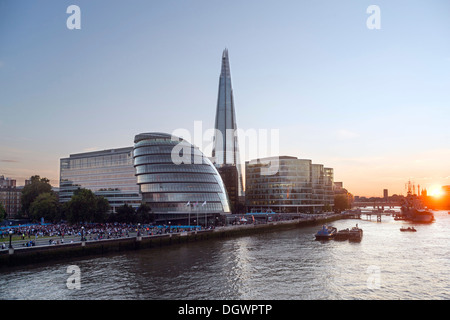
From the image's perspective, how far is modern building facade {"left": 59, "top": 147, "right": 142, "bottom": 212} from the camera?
336 feet

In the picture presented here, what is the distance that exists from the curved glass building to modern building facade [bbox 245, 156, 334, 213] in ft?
253

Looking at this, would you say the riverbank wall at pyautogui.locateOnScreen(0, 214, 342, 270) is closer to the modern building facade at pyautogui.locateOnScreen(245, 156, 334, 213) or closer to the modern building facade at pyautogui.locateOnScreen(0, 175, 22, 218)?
the modern building facade at pyautogui.locateOnScreen(245, 156, 334, 213)

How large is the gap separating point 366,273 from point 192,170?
194 feet

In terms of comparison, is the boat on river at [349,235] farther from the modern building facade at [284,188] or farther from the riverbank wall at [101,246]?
the modern building facade at [284,188]

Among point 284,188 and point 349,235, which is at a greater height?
point 284,188

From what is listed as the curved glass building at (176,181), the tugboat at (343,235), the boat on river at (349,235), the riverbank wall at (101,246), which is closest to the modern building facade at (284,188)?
the curved glass building at (176,181)

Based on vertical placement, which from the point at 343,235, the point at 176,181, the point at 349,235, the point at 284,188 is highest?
the point at 176,181

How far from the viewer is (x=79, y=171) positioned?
120 m

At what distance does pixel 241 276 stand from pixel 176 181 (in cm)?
5569

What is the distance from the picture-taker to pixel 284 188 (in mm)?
170625

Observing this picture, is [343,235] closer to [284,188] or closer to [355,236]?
[355,236]

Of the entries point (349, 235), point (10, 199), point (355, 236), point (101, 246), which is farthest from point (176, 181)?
point (10, 199)
